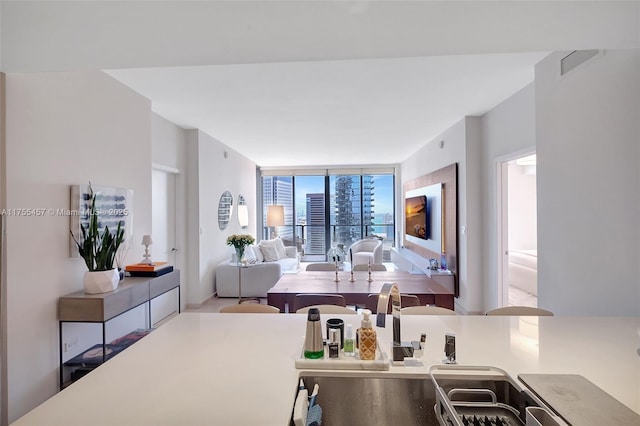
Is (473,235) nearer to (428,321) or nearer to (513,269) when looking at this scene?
(513,269)

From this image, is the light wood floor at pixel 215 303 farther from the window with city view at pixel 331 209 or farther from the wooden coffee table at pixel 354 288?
the window with city view at pixel 331 209

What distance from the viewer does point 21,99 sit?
2102mm

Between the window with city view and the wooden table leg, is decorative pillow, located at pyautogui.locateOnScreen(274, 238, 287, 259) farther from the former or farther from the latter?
the wooden table leg

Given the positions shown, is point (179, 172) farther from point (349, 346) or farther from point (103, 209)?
point (349, 346)

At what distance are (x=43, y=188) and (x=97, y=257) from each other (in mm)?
608

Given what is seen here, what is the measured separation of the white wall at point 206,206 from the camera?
4668 mm

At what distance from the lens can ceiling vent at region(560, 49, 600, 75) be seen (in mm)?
2088

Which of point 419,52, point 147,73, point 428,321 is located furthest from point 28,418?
point 147,73

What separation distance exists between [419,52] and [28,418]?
2.27 meters

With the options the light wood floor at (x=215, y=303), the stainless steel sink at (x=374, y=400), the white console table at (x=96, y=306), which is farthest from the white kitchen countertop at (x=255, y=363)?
the light wood floor at (x=215, y=303)

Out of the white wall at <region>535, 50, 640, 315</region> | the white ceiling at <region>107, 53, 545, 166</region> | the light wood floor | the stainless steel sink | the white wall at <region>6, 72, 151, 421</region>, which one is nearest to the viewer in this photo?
the stainless steel sink

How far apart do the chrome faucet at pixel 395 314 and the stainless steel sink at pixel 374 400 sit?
0.10 metres

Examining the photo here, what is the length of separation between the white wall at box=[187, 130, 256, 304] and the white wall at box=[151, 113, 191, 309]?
0.23ft

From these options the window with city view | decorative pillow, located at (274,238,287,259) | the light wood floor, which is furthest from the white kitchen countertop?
the window with city view
